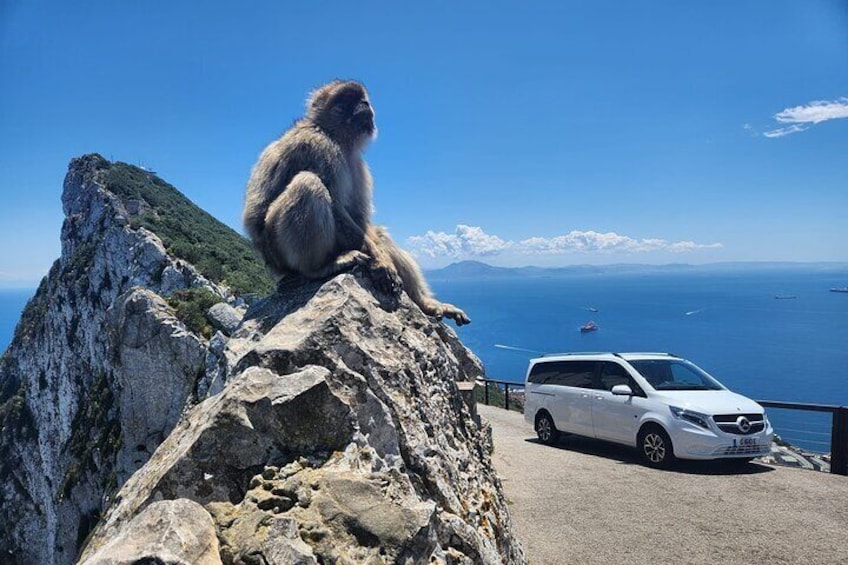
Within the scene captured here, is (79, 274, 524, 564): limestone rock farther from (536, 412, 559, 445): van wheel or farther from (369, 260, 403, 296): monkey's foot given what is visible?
(536, 412, 559, 445): van wheel

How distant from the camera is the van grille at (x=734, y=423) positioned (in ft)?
26.5

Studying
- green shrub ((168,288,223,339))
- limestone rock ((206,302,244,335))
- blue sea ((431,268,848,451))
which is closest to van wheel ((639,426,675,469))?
limestone rock ((206,302,244,335))

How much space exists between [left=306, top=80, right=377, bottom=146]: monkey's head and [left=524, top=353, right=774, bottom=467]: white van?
20.6ft

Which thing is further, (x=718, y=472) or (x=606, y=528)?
(x=718, y=472)

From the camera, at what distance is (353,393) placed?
2.85 meters

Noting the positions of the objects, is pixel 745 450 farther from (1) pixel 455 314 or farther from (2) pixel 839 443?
(1) pixel 455 314

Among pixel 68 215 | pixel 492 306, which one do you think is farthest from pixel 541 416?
pixel 492 306

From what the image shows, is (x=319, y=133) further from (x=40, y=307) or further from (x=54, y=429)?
(x=40, y=307)

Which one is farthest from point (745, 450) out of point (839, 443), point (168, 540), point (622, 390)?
point (168, 540)

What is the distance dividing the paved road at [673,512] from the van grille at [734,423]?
621mm

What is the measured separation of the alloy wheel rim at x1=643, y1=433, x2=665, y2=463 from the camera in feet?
28.0

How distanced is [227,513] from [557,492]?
257 inches

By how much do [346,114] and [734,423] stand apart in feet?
23.0

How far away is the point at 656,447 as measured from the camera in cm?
861
